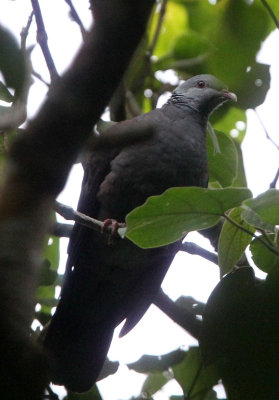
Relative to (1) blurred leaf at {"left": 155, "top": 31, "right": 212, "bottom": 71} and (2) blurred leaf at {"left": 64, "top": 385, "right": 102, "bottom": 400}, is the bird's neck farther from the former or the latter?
(2) blurred leaf at {"left": 64, "top": 385, "right": 102, "bottom": 400}

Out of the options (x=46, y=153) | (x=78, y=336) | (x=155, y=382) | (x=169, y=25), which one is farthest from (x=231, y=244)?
(x=169, y=25)

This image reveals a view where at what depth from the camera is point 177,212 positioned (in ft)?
8.00

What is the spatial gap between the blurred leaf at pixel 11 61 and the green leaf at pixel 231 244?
66.6 inches

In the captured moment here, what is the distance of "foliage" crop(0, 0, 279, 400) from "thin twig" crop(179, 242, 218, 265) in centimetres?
22

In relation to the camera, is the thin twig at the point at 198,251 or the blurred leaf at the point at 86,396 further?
the thin twig at the point at 198,251

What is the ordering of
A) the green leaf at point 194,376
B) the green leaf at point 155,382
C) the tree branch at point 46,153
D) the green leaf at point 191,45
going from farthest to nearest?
1. the green leaf at point 191,45
2. the green leaf at point 155,382
3. the green leaf at point 194,376
4. the tree branch at point 46,153

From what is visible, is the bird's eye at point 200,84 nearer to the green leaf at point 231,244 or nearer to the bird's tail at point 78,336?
the bird's tail at point 78,336

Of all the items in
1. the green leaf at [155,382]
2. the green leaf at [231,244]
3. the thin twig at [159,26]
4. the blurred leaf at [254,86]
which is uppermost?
the thin twig at [159,26]

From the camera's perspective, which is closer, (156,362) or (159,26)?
(156,362)

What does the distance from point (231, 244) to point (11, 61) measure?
5.82 ft

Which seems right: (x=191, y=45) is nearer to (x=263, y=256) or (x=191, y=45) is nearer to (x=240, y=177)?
(x=240, y=177)

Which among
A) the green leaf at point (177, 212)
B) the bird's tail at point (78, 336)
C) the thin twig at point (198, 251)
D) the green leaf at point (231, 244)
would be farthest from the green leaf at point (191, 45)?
the green leaf at point (177, 212)

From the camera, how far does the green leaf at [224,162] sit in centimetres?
373

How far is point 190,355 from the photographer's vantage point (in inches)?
134
